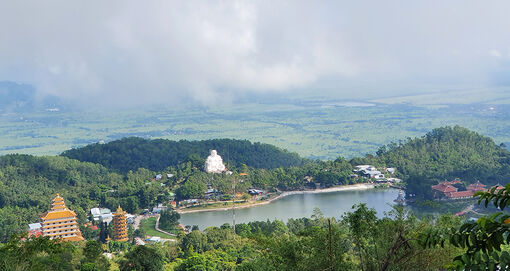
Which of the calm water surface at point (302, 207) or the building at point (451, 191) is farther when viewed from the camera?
the building at point (451, 191)

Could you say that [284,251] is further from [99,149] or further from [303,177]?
[99,149]

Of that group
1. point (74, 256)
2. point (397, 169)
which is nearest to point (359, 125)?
point (397, 169)

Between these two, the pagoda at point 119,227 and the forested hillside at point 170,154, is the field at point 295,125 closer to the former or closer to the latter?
the forested hillside at point 170,154

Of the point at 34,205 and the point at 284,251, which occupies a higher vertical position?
the point at 284,251

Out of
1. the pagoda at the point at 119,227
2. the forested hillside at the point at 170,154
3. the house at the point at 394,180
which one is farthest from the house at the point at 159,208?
the house at the point at 394,180

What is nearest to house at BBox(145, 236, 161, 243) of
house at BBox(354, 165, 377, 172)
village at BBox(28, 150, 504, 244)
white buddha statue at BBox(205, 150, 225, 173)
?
village at BBox(28, 150, 504, 244)

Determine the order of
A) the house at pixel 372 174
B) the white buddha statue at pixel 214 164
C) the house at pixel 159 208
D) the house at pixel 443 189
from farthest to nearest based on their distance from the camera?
the white buddha statue at pixel 214 164 → the house at pixel 372 174 → the house at pixel 159 208 → the house at pixel 443 189

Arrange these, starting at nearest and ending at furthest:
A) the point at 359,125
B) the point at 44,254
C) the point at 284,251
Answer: the point at 284,251 → the point at 44,254 → the point at 359,125
